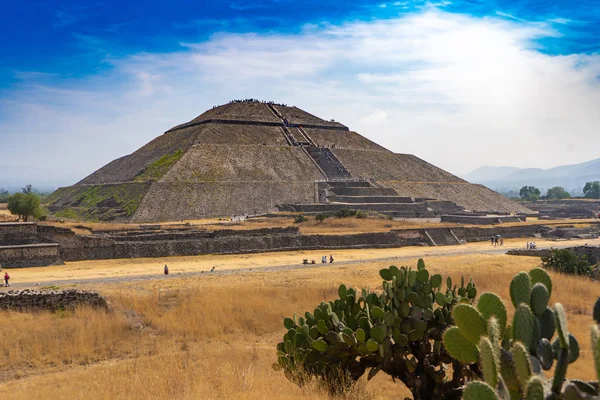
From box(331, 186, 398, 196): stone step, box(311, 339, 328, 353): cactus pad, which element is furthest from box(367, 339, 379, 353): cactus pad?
box(331, 186, 398, 196): stone step

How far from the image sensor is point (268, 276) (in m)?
24.0

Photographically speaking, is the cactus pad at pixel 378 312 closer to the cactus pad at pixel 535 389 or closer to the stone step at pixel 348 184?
the cactus pad at pixel 535 389

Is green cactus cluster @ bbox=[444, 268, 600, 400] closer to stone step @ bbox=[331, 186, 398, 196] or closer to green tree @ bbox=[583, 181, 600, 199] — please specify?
stone step @ bbox=[331, 186, 398, 196]

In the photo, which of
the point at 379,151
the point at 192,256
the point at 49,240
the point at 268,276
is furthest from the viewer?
the point at 379,151

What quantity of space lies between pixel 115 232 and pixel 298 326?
33440 millimetres

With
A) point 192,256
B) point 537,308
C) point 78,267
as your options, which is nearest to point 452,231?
point 192,256

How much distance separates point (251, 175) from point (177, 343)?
5798 cm

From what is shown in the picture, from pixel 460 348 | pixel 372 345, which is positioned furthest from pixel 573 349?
pixel 372 345

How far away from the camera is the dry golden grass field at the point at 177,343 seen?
28.6ft

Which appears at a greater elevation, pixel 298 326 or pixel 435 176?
pixel 435 176

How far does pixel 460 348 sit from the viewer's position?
5480 millimetres

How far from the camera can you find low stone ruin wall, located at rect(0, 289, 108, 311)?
15.0 meters

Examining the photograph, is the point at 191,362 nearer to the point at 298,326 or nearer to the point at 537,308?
the point at 298,326

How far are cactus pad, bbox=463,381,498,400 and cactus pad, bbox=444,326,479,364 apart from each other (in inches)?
60.8
